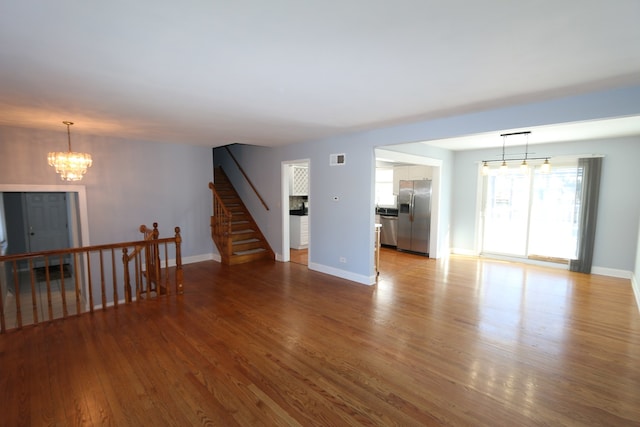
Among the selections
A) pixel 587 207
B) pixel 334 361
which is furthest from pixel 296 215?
pixel 587 207

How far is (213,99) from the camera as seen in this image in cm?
294

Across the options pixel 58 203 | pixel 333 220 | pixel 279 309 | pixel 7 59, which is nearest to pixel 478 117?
pixel 333 220

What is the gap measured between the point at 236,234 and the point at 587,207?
268 inches

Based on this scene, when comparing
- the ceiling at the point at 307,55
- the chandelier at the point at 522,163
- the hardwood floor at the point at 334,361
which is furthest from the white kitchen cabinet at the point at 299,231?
the ceiling at the point at 307,55

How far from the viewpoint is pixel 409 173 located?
284 inches

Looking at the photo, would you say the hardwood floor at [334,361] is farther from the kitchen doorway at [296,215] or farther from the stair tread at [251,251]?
the kitchen doorway at [296,215]

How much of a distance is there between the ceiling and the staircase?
124 inches

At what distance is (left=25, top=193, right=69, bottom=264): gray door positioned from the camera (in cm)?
696

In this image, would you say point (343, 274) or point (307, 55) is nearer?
point (307, 55)

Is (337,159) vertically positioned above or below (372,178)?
above

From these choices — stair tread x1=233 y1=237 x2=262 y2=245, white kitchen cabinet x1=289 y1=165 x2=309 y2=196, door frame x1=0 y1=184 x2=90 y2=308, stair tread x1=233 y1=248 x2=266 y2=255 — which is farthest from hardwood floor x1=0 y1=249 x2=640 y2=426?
white kitchen cabinet x1=289 y1=165 x2=309 y2=196

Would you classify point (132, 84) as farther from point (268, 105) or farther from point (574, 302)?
Answer: point (574, 302)

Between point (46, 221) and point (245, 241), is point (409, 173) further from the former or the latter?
point (46, 221)

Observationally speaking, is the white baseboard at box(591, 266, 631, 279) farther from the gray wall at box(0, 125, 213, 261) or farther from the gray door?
the gray door
